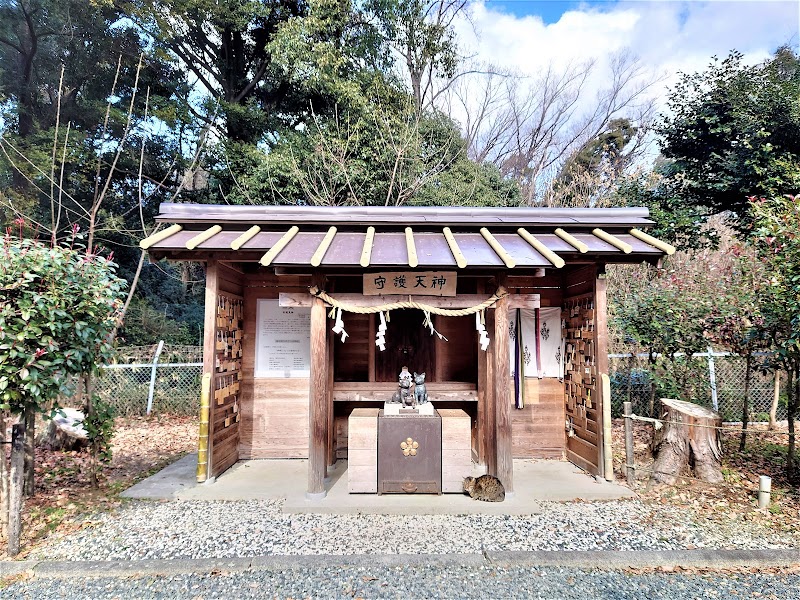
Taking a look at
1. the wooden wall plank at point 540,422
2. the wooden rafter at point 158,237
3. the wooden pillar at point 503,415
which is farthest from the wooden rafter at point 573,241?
the wooden rafter at point 158,237

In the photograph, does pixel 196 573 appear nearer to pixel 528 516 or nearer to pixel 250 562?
pixel 250 562

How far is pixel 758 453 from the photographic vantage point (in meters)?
5.85

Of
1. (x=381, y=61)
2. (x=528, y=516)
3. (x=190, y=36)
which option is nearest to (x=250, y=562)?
(x=528, y=516)

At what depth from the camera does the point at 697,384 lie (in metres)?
7.20

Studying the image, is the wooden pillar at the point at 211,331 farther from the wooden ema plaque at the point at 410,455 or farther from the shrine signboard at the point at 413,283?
the wooden ema plaque at the point at 410,455

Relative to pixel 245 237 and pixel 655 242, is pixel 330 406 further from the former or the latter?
pixel 655 242

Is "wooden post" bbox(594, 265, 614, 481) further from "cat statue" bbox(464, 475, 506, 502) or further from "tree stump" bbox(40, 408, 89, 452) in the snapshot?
"tree stump" bbox(40, 408, 89, 452)

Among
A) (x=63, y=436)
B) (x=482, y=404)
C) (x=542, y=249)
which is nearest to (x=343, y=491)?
(x=482, y=404)

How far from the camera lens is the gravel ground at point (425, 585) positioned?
291 centimetres

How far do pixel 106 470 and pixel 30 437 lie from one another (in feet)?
4.25

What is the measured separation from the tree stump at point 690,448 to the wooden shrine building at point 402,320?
32.8 inches

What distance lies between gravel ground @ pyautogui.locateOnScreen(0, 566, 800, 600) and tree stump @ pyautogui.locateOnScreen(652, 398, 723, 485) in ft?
6.09

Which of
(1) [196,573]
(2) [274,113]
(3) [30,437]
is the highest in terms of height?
(2) [274,113]

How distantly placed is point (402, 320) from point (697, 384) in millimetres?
5626
